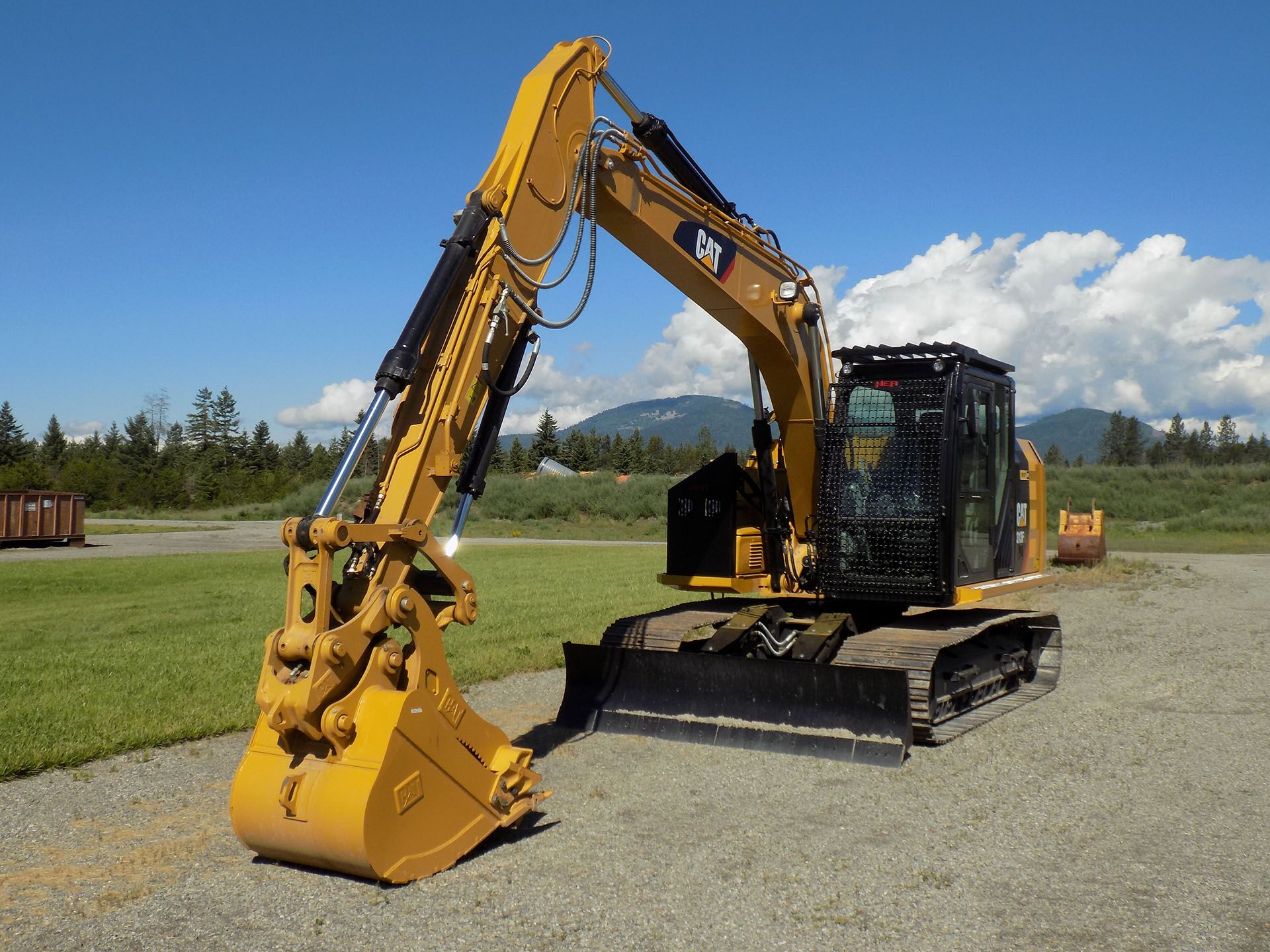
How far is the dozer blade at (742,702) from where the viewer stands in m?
7.23

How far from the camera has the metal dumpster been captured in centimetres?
3059

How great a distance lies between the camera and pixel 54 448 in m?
91.2

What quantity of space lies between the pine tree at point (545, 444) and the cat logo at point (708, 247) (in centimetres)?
9700

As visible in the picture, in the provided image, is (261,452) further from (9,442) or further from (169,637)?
(169,637)

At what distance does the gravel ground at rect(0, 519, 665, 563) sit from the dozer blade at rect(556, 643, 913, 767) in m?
17.4

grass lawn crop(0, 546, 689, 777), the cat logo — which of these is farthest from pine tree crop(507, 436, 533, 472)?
the cat logo

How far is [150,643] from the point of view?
40.3 feet

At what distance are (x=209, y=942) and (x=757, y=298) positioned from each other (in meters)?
6.06

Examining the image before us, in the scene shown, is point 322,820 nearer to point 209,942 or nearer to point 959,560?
point 209,942

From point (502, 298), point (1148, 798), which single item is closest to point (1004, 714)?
point (1148, 798)

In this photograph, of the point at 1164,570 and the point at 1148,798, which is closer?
the point at 1148,798

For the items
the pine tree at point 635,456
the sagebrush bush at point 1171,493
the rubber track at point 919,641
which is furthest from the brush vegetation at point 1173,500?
the pine tree at point 635,456

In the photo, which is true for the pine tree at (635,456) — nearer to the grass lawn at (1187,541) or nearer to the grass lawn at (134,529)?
the grass lawn at (134,529)

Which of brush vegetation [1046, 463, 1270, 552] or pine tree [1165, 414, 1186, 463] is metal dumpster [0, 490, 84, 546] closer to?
brush vegetation [1046, 463, 1270, 552]
